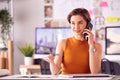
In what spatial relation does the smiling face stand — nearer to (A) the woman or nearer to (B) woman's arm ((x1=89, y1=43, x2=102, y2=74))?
(A) the woman

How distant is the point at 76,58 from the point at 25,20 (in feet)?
10.6

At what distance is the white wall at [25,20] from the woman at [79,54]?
10.1 ft

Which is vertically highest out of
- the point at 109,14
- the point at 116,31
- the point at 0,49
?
the point at 109,14

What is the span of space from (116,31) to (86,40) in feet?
9.57

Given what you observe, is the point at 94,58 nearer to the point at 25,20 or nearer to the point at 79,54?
the point at 79,54

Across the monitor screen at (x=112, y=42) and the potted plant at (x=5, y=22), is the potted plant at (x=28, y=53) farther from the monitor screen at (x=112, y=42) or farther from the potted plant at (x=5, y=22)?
the monitor screen at (x=112, y=42)

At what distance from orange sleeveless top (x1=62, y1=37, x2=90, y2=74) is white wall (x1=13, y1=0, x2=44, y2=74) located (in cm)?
306

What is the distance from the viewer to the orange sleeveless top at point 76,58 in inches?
51.0

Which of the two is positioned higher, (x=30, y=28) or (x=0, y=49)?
(x=30, y=28)

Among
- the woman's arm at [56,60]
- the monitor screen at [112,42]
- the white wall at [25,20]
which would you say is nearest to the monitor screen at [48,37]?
the white wall at [25,20]

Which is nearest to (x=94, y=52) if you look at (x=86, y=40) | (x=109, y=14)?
(x=86, y=40)

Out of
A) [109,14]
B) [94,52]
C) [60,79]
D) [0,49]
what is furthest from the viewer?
[0,49]

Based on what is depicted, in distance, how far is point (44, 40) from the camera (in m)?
4.40

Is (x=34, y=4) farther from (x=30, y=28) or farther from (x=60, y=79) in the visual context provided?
(x=60, y=79)
